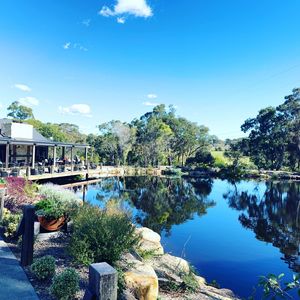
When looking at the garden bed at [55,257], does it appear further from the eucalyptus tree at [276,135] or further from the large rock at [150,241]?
the eucalyptus tree at [276,135]

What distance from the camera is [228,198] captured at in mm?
19891

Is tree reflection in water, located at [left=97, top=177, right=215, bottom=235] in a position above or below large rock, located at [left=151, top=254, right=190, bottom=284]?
below

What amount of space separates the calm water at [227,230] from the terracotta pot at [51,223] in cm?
416

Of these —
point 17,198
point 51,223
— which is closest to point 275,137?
point 17,198

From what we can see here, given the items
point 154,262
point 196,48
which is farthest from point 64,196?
point 196,48

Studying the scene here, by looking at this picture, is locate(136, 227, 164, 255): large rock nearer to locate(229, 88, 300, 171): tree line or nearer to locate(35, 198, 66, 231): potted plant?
locate(35, 198, 66, 231): potted plant

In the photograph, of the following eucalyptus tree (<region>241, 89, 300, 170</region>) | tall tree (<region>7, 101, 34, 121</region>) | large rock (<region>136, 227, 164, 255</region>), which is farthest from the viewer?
tall tree (<region>7, 101, 34, 121</region>)

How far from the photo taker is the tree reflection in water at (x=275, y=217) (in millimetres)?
9820

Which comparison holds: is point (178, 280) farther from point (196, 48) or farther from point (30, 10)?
point (196, 48)

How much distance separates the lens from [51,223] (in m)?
5.29

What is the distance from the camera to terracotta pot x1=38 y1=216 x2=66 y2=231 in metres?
5.22

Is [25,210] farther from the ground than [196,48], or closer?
closer

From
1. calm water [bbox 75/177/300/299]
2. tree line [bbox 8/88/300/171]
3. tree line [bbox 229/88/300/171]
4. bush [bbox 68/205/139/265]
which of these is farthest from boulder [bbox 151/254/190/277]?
tree line [bbox 229/88/300/171]

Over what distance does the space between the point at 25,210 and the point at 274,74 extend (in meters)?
21.3
